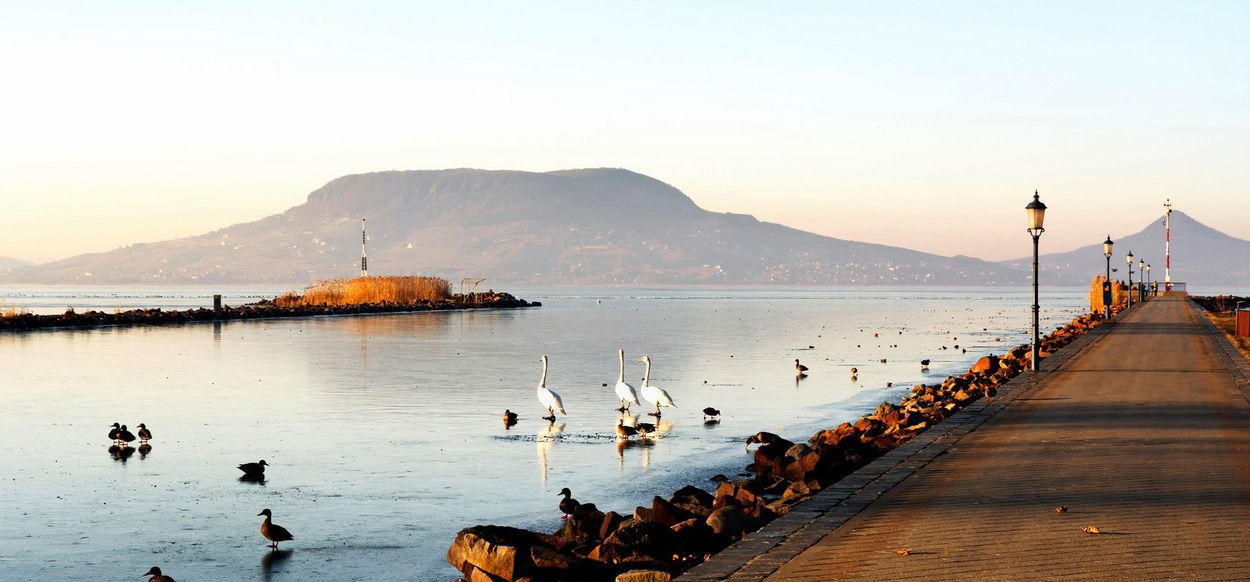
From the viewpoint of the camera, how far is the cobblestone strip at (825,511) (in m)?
8.55

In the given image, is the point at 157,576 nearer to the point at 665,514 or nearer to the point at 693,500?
the point at 665,514

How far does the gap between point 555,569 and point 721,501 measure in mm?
3305

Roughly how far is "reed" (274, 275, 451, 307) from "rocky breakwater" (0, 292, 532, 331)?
1.07 meters

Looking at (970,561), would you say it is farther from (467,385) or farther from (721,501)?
(467,385)

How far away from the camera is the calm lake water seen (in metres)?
11.8

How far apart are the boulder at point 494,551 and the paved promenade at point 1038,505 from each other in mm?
1790

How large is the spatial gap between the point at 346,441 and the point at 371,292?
6939 cm

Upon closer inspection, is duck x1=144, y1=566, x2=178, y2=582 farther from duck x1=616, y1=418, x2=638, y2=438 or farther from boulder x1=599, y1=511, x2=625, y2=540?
duck x1=616, y1=418, x2=638, y2=438

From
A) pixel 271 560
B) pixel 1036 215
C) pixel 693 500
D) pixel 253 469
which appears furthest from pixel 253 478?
pixel 1036 215

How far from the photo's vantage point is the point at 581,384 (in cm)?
2847

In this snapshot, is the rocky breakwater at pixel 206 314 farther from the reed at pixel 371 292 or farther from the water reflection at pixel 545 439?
the water reflection at pixel 545 439

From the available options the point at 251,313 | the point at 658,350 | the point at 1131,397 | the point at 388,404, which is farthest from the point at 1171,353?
the point at 251,313

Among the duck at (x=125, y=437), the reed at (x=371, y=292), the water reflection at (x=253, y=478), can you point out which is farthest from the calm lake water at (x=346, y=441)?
the reed at (x=371, y=292)

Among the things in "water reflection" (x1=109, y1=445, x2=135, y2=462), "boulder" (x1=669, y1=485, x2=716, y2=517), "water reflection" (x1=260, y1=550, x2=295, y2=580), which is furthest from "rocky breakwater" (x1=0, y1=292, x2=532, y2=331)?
"boulder" (x1=669, y1=485, x2=716, y2=517)
